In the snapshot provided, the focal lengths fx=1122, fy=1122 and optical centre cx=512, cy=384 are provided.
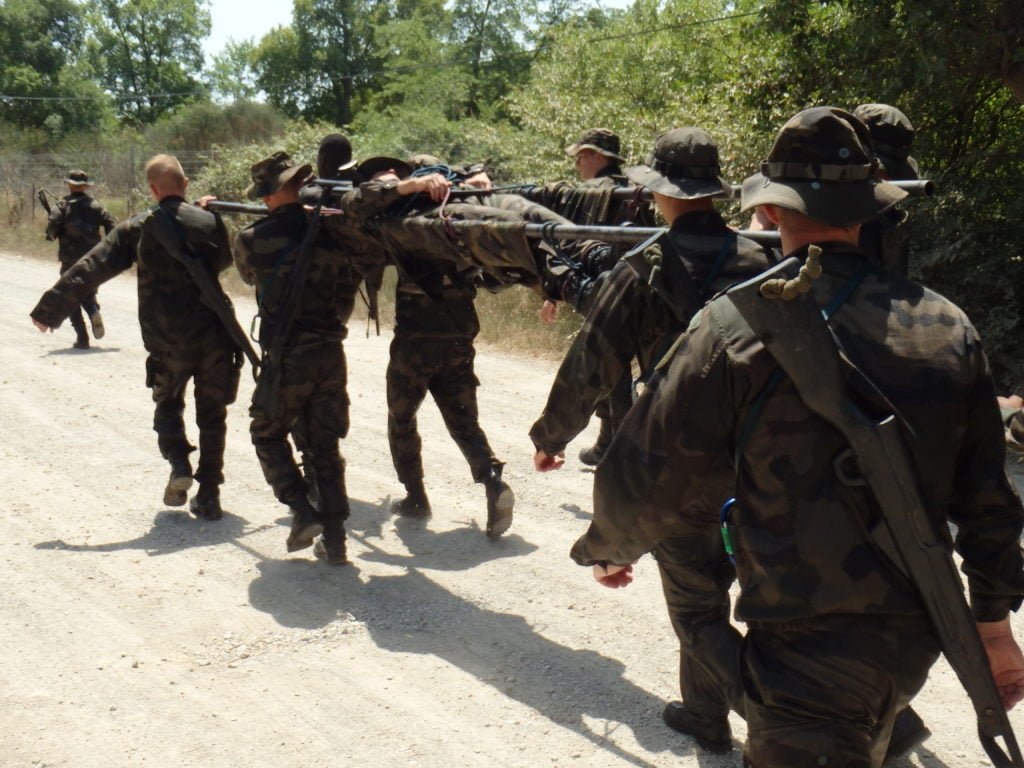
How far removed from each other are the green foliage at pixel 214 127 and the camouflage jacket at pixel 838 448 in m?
33.7

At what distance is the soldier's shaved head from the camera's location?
6.85 metres

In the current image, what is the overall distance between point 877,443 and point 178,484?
5529 millimetres

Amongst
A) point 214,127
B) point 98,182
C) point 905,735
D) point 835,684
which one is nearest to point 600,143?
point 905,735

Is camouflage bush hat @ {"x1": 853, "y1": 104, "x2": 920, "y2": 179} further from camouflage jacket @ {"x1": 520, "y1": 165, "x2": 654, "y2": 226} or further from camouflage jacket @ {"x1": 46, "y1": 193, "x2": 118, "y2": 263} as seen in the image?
camouflage jacket @ {"x1": 46, "y1": 193, "x2": 118, "y2": 263}

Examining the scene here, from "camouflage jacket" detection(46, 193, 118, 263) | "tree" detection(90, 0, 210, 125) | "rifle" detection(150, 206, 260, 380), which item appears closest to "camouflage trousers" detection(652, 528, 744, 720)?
"rifle" detection(150, 206, 260, 380)

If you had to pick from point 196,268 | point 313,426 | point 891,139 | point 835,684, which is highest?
point 891,139

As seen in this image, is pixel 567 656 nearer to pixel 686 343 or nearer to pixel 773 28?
pixel 686 343

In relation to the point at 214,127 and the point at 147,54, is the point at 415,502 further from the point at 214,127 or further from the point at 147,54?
the point at 147,54

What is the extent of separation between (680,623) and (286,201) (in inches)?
139

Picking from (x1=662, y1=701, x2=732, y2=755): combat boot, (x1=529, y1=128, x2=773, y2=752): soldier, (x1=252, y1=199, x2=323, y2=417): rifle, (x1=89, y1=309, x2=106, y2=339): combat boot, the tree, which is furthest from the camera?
the tree

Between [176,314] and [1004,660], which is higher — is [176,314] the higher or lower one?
the higher one

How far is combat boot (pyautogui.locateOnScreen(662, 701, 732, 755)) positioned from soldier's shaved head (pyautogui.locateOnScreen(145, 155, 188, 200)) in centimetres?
448

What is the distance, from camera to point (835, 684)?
257 cm

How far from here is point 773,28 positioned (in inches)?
393
